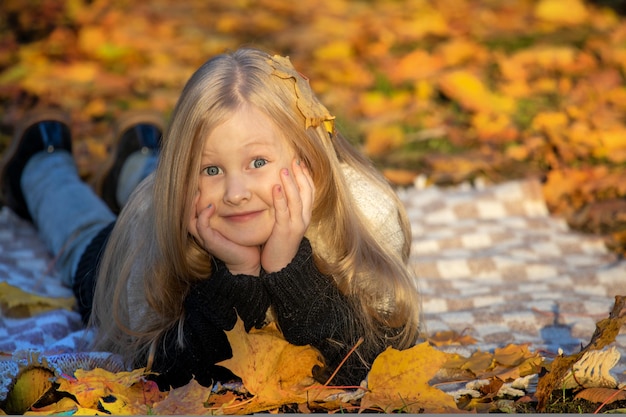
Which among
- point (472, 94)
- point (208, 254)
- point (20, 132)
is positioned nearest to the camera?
point (208, 254)

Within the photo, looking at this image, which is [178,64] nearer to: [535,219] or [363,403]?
[535,219]

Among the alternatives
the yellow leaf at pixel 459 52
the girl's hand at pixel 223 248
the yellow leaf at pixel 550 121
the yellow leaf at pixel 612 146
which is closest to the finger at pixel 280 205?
the girl's hand at pixel 223 248

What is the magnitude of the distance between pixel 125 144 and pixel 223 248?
61.0 inches

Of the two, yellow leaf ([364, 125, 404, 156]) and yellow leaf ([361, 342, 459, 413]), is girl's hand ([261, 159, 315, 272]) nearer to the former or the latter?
yellow leaf ([361, 342, 459, 413])

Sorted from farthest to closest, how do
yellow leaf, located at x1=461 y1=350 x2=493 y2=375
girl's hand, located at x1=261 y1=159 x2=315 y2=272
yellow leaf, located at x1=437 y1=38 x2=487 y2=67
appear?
yellow leaf, located at x1=437 y1=38 x2=487 y2=67 → yellow leaf, located at x1=461 y1=350 x2=493 y2=375 → girl's hand, located at x1=261 y1=159 x2=315 y2=272

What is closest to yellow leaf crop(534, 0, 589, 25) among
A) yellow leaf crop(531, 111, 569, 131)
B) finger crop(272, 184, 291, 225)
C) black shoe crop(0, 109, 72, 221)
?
yellow leaf crop(531, 111, 569, 131)

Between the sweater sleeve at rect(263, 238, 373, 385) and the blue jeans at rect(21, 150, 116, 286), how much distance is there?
Result: 3.48ft

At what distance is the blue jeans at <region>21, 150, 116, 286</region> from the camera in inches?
109

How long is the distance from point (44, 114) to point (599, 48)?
2.92 meters

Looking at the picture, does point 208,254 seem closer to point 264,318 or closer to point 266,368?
point 264,318

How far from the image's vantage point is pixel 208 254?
6.47 ft

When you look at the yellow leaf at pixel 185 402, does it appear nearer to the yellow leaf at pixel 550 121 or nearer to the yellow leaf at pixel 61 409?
the yellow leaf at pixel 61 409

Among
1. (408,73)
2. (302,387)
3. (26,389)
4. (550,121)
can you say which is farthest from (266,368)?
(408,73)

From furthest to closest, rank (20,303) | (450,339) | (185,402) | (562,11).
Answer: (562,11) < (20,303) < (450,339) < (185,402)
